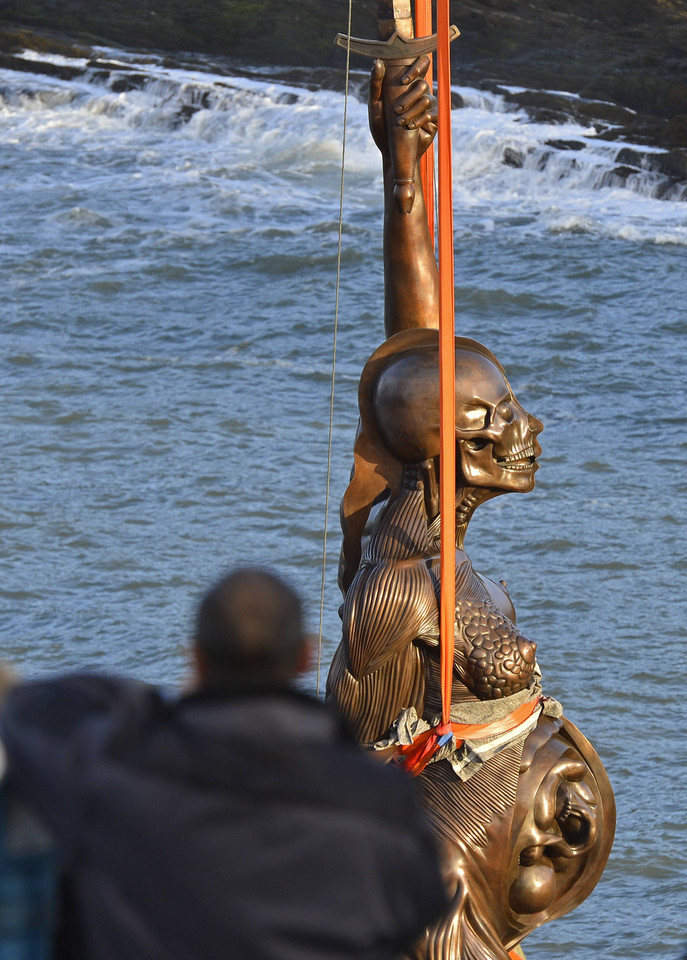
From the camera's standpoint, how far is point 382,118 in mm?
3277

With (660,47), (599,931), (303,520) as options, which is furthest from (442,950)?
(660,47)

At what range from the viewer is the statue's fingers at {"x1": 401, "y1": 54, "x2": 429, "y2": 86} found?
10.6 feet

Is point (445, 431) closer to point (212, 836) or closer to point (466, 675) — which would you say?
point (466, 675)

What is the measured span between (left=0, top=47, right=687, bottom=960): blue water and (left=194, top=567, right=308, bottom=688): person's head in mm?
2324

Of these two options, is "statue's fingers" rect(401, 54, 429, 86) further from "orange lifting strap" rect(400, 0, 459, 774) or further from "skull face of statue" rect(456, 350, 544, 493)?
"skull face of statue" rect(456, 350, 544, 493)

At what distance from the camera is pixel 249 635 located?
1.53m

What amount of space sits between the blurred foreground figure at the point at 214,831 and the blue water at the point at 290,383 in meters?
2.38

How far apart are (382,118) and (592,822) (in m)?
1.48

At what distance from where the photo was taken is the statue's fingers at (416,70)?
3.22m

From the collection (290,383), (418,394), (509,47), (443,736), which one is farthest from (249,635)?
(509,47)

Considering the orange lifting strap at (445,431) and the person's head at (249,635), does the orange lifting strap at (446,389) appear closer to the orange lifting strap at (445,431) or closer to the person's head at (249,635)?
the orange lifting strap at (445,431)

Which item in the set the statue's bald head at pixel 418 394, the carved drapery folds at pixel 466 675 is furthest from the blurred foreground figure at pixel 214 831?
the statue's bald head at pixel 418 394

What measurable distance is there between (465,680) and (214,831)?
4.77 feet

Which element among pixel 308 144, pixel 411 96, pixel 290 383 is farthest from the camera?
pixel 308 144
